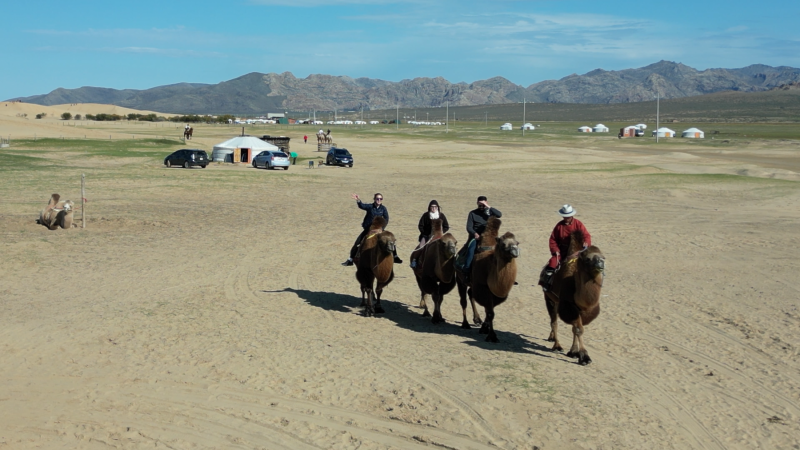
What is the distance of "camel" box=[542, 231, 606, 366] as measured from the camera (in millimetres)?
10148

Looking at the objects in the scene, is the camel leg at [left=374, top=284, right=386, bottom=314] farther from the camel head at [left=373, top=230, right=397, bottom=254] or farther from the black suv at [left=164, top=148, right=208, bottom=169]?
the black suv at [left=164, top=148, right=208, bottom=169]

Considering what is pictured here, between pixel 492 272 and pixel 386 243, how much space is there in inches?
76.1

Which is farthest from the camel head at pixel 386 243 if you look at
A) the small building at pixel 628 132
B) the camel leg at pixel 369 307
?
the small building at pixel 628 132

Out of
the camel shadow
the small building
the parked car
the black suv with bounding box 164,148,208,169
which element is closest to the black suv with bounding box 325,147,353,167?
the parked car

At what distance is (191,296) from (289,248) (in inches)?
207

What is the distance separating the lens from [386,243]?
12461mm

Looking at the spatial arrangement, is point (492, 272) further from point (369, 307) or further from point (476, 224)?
point (369, 307)

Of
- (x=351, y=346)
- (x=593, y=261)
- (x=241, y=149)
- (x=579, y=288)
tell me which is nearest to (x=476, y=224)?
(x=579, y=288)

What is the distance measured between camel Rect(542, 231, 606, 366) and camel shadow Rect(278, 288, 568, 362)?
542mm

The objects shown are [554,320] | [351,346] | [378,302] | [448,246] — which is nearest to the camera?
[351,346]

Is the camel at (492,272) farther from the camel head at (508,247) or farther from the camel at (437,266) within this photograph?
the camel at (437,266)

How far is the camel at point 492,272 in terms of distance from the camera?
11.0 metres

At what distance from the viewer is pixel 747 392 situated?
9.45 meters

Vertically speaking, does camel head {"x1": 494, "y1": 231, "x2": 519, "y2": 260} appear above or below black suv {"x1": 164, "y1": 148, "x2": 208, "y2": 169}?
above
